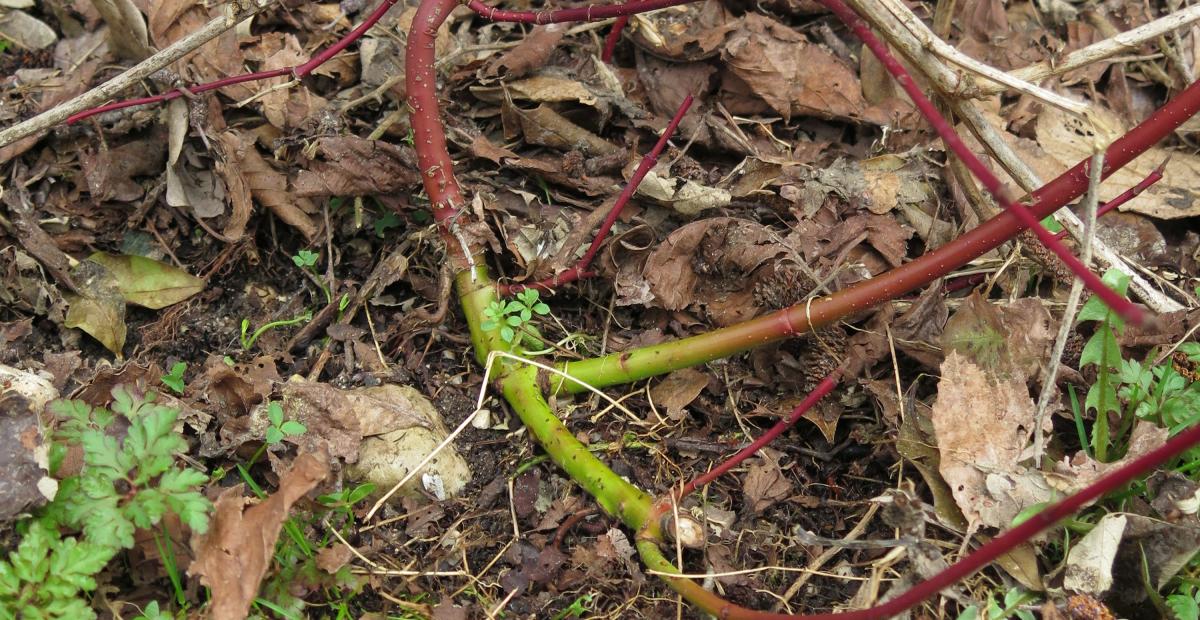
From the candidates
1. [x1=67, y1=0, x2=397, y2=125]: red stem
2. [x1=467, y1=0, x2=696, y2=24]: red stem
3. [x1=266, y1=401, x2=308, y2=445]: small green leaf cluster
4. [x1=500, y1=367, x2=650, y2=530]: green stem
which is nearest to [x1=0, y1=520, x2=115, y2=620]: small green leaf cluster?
[x1=266, y1=401, x2=308, y2=445]: small green leaf cluster

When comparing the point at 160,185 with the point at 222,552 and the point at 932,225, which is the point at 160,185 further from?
the point at 932,225

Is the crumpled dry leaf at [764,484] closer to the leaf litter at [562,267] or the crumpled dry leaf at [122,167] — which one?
the leaf litter at [562,267]

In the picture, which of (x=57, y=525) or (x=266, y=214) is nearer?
(x=57, y=525)

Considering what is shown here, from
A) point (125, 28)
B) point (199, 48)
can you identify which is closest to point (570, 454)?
point (199, 48)

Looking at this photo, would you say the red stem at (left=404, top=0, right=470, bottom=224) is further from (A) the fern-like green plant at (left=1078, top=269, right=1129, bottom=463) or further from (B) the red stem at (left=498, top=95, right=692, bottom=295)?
(A) the fern-like green plant at (left=1078, top=269, right=1129, bottom=463)

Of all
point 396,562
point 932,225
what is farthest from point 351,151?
point 932,225

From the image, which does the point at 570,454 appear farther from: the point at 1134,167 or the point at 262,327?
the point at 1134,167
